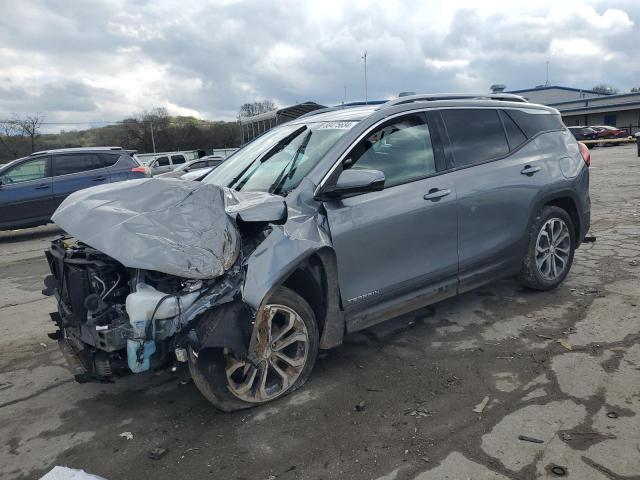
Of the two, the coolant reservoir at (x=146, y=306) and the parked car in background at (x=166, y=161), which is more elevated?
the parked car in background at (x=166, y=161)

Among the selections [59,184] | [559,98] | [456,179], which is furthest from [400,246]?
[559,98]


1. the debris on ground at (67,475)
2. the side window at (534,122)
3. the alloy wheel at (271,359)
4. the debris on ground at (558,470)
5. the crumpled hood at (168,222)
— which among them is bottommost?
the debris on ground at (558,470)

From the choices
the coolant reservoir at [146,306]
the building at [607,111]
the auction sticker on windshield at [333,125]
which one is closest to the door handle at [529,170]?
the auction sticker on windshield at [333,125]

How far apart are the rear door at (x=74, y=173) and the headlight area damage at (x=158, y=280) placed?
28.0 ft

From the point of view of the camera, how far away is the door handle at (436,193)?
11.9 feet

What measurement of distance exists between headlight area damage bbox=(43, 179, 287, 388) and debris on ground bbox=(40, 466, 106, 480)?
48cm

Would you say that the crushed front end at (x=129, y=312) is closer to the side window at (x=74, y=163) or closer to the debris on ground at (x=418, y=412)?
the debris on ground at (x=418, y=412)

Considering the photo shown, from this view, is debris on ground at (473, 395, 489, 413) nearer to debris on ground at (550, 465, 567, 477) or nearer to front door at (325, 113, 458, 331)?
debris on ground at (550, 465, 567, 477)

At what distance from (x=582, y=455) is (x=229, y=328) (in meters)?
1.91

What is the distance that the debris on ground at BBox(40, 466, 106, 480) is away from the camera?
7.95 feet

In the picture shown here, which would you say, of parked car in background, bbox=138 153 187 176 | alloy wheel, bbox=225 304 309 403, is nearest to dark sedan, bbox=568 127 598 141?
parked car in background, bbox=138 153 187 176

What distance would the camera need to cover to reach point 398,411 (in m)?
2.92

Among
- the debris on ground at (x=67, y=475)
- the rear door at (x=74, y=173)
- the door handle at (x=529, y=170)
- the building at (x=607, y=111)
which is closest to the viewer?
the debris on ground at (x=67, y=475)

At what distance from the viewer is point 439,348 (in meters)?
3.73
